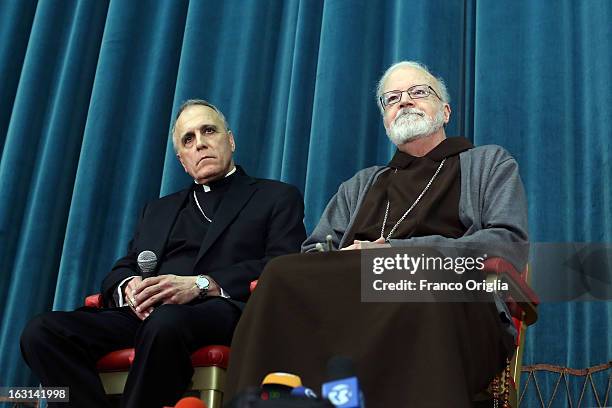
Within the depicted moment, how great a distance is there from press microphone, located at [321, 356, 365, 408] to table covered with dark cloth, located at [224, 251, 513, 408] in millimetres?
526

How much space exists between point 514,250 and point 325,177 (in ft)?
3.71

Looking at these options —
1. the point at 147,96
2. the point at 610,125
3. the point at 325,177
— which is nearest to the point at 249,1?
the point at 147,96

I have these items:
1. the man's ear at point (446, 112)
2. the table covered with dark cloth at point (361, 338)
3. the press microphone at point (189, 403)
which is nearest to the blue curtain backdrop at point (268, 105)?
the man's ear at point (446, 112)

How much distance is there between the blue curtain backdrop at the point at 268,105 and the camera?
2.99m

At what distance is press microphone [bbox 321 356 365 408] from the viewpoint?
113 centimetres

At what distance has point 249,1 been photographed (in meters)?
3.79

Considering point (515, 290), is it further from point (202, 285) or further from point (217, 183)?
point (217, 183)

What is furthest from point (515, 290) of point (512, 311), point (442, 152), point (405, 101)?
point (405, 101)

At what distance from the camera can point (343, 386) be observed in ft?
3.75

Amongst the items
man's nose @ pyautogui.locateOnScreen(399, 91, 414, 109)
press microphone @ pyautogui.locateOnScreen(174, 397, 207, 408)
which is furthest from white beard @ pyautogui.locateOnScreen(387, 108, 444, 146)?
press microphone @ pyautogui.locateOnScreen(174, 397, 207, 408)

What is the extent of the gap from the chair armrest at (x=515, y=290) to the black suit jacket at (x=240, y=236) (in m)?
0.81

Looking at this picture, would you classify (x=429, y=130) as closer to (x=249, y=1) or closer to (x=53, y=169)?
(x=249, y=1)

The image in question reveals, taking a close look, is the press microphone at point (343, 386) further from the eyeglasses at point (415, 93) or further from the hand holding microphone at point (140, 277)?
the eyeglasses at point (415, 93)

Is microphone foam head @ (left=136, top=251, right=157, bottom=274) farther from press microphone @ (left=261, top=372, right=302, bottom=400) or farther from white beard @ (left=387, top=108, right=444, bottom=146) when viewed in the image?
press microphone @ (left=261, top=372, right=302, bottom=400)
